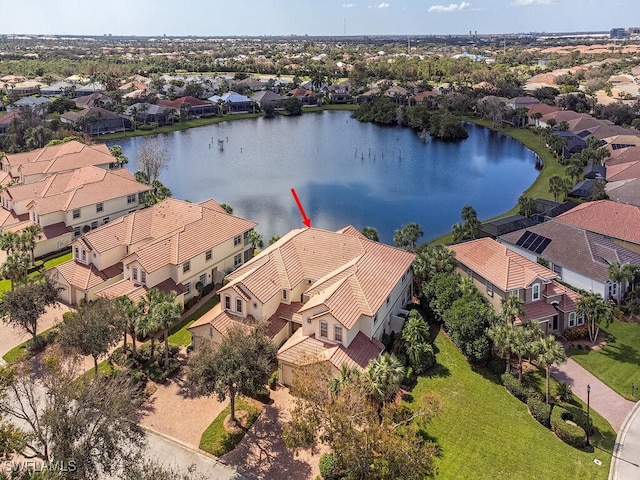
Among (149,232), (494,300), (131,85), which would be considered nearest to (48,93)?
(131,85)

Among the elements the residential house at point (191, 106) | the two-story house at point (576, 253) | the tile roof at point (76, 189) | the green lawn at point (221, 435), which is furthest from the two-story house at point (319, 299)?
the residential house at point (191, 106)

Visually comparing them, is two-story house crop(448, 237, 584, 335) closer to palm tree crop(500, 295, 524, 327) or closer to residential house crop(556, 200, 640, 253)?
palm tree crop(500, 295, 524, 327)

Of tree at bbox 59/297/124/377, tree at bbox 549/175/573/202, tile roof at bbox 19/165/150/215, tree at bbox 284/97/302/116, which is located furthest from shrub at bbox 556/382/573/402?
tree at bbox 284/97/302/116

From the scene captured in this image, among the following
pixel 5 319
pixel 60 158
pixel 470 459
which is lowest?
pixel 470 459

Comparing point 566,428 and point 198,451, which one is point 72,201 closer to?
point 198,451

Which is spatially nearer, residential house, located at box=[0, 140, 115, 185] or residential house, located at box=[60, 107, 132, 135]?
residential house, located at box=[0, 140, 115, 185]

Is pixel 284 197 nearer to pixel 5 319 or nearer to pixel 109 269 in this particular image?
pixel 109 269

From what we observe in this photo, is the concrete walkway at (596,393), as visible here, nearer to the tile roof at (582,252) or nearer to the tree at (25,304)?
the tile roof at (582,252)
